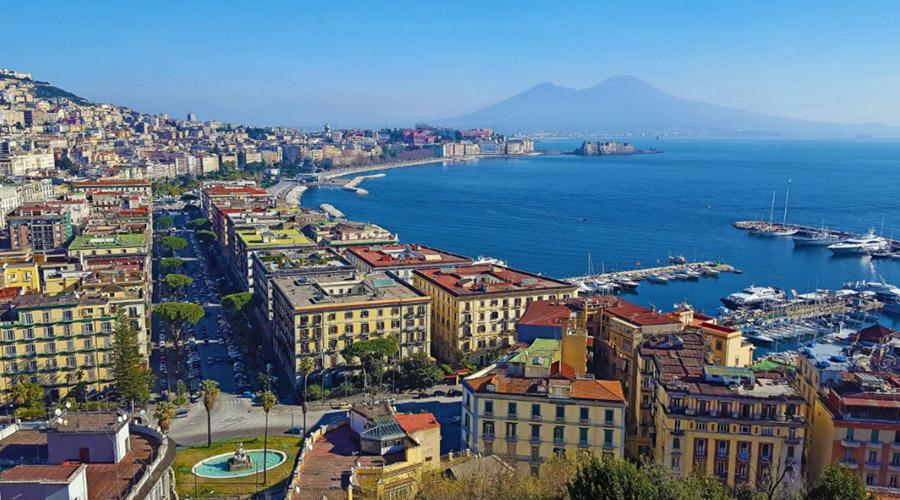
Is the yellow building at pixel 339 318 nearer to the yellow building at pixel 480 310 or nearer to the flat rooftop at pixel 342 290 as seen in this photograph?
the flat rooftop at pixel 342 290

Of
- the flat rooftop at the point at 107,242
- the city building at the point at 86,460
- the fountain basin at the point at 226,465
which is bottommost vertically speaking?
the fountain basin at the point at 226,465

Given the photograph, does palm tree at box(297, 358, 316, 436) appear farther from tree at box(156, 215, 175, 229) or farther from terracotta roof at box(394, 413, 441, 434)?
tree at box(156, 215, 175, 229)

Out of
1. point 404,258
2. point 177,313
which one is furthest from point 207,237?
point 177,313

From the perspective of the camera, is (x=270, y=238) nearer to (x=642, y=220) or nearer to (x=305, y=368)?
(x=305, y=368)

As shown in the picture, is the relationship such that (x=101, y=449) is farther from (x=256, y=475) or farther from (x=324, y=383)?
(x=324, y=383)

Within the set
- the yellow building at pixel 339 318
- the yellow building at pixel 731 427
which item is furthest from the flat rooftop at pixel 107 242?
the yellow building at pixel 731 427

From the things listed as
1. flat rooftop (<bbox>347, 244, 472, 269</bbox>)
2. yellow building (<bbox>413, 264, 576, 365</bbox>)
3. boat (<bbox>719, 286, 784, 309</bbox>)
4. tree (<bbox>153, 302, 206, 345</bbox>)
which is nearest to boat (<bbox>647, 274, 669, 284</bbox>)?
boat (<bbox>719, 286, 784, 309</bbox>)
